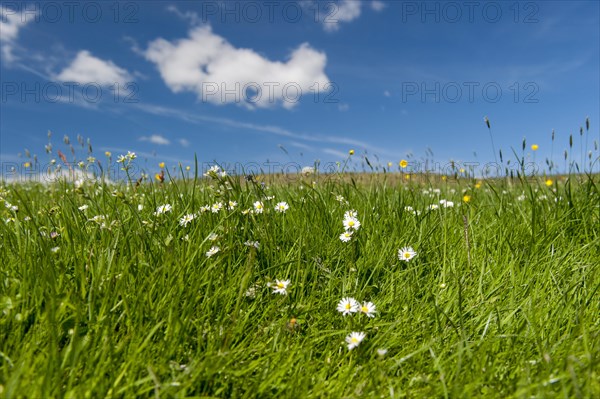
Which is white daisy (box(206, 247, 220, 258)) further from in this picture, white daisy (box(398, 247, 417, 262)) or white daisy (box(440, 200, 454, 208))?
white daisy (box(440, 200, 454, 208))

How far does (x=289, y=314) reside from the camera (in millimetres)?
2396

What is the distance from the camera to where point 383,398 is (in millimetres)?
1938

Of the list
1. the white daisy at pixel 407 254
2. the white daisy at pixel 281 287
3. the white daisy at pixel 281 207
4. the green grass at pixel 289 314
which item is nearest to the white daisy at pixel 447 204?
the green grass at pixel 289 314

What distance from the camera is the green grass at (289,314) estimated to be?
189 centimetres

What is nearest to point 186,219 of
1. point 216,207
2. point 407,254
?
point 216,207

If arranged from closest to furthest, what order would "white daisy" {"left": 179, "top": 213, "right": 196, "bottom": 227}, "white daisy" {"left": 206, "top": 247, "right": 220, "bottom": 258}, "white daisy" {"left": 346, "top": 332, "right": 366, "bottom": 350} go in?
"white daisy" {"left": 346, "top": 332, "right": 366, "bottom": 350}, "white daisy" {"left": 206, "top": 247, "right": 220, "bottom": 258}, "white daisy" {"left": 179, "top": 213, "right": 196, "bottom": 227}

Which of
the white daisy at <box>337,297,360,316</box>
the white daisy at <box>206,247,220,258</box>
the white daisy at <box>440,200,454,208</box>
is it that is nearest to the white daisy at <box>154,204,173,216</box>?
the white daisy at <box>206,247,220,258</box>

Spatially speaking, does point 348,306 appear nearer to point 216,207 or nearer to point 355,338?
point 355,338

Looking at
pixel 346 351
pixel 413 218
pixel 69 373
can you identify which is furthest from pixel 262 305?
pixel 413 218

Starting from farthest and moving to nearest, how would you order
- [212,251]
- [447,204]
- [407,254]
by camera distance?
[447,204]
[407,254]
[212,251]

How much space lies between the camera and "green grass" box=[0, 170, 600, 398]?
1.89m

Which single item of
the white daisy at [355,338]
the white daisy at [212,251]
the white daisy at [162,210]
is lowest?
the white daisy at [355,338]

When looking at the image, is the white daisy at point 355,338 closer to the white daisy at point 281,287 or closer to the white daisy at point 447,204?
the white daisy at point 281,287

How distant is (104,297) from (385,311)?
1.42 metres
